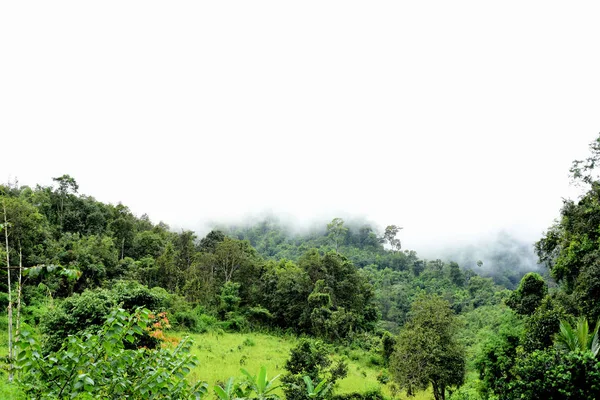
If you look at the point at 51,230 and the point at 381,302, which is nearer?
the point at 51,230

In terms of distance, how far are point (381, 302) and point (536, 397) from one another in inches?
1321

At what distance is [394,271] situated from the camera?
162 feet

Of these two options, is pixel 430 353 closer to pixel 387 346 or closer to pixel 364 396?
pixel 364 396

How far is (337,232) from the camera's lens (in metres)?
55.1

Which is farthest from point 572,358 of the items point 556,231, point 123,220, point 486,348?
point 123,220

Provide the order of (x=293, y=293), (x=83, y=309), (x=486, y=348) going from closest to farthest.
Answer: (x=83, y=309), (x=486, y=348), (x=293, y=293)

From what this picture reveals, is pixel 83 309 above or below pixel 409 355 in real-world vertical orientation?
above

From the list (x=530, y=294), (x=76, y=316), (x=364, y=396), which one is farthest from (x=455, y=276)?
(x=76, y=316)

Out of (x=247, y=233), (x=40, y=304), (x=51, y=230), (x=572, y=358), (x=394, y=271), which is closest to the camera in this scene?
(x=572, y=358)

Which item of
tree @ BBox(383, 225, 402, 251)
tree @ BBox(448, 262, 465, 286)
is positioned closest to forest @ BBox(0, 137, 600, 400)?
tree @ BBox(448, 262, 465, 286)

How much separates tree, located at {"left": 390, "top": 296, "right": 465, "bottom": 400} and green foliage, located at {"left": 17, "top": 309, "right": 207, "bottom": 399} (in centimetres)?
1141

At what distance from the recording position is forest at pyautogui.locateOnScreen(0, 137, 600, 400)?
2.53 m

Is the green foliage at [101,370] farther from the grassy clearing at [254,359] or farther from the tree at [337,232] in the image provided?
the tree at [337,232]

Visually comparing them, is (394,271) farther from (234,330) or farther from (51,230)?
(51,230)
